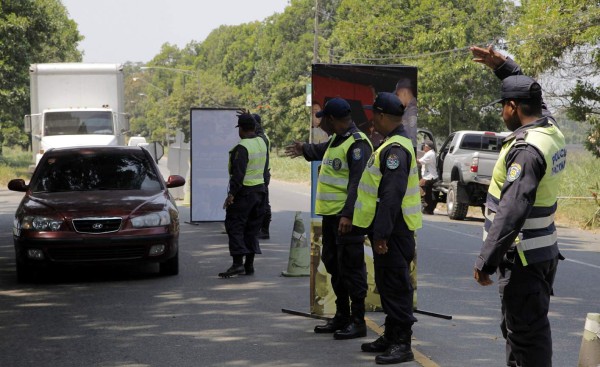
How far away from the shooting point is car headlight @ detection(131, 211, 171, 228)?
11.2 m

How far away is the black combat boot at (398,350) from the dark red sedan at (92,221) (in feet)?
15.3

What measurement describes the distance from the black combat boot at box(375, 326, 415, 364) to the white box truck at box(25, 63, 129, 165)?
68.2 feet

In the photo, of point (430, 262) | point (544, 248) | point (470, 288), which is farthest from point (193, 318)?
point (430, 262)

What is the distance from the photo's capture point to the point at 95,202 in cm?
1132

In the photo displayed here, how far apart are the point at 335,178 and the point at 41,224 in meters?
4.25

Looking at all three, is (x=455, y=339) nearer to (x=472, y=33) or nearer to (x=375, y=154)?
(x=375, y=154)

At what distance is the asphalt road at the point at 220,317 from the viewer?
7441 millimetres

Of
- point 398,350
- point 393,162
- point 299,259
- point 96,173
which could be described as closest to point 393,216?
point 393,162

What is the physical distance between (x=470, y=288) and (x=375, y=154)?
4313mm

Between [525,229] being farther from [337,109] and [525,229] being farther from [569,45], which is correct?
[569,45]

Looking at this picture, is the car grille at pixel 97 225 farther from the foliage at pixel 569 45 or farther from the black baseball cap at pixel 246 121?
the foliage at pixel 569 45

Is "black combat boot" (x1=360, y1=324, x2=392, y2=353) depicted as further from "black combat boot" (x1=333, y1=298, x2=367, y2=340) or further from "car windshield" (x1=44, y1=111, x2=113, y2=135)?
"car windshield" (x1=44, y1=111, x2=113, y2=135)

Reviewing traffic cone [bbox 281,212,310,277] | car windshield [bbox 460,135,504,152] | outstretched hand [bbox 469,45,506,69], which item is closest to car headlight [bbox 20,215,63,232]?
traffic cone [bbox 281,212,310,277]

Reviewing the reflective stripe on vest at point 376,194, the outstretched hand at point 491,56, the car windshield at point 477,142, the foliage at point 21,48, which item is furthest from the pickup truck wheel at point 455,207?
the foliage at point 21,48
